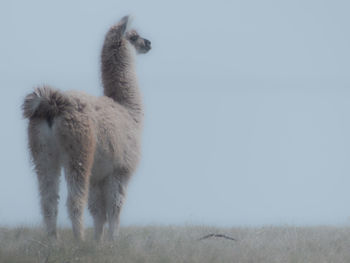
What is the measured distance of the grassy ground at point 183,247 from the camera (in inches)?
246

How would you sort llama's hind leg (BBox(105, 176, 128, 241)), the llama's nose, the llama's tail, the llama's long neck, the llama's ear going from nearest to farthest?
the llama's tail
llama's hind leg (BBox(105, 176, 128, 241))
the llama's long neck
the llama's ear
the llama's nose

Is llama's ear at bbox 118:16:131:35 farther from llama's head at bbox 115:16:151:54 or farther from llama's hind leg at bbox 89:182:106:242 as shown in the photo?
llama's hind leg at bbox 89:182:106:242

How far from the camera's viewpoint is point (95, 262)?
19.7 ft

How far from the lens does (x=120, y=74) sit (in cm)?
927

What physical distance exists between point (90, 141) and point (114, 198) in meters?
1.50

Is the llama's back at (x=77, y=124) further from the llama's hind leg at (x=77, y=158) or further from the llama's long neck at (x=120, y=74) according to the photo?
the llama's long neck at (x=120, y=74)

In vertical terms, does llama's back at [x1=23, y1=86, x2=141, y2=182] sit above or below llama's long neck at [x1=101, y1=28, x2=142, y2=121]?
below

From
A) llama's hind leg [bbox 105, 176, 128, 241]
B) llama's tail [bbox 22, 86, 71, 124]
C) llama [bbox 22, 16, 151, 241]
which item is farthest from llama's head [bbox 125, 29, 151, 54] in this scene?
llama's tail [bbox 22, 86, 71, 124]

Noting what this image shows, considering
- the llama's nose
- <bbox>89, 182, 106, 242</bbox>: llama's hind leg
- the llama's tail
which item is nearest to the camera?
the llama's tail

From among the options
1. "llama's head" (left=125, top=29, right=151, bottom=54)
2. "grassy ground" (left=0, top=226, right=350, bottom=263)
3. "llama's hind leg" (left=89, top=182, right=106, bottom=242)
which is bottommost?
"grassy ground" (left=0, top=226, right=350, bottom=263)

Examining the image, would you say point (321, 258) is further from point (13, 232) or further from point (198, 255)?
point (13, 232)

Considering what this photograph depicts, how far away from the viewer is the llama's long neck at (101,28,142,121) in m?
9.13

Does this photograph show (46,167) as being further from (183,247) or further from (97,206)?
(183,247)

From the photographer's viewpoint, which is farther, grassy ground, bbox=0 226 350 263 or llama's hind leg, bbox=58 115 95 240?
llama's hind leg, bbox=58 115 95 240
